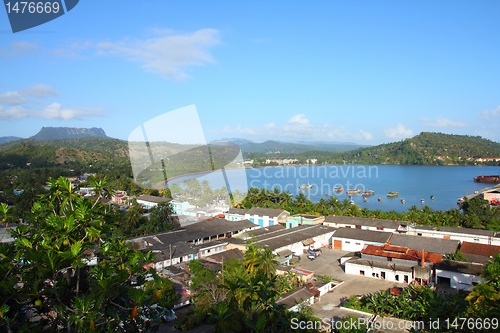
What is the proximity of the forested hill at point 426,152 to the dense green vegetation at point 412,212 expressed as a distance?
57510 millimetres

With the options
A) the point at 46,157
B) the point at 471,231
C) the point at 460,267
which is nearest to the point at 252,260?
the point at 460,267

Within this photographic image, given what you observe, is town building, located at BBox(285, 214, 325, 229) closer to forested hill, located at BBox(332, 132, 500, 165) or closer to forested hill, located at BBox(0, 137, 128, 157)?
forested hill, located at BBox(0, 137, 128, 157)

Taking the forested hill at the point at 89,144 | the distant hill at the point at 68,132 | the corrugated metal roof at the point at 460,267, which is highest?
the distant hill at the point at 68,132

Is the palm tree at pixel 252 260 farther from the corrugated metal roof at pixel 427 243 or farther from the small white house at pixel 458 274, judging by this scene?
the corrugated metal roof at pixel 427 243

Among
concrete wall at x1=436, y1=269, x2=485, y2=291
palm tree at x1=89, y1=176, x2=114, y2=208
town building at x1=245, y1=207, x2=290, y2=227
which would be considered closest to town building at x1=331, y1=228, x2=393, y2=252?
concrete wall at x1=436, y1=269, x2=485, y2=291

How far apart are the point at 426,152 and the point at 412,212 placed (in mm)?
64737

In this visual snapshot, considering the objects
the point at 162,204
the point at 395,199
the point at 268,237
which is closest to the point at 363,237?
the point at 268,237

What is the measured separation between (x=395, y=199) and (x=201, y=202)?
19.7 meters

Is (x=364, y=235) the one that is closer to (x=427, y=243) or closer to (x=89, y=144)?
(x=427, y=243)

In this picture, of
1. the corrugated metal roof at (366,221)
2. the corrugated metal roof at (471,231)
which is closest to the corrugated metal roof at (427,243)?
the corrugated metal roof at (471,231)

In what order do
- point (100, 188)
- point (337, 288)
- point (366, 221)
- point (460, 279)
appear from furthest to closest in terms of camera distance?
point (366, 221) < point (337, 288) < point (460, 279) < point (100, 188)

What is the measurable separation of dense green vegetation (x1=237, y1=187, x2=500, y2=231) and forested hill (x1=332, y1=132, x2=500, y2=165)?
5751 cm

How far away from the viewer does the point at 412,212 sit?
15289mm

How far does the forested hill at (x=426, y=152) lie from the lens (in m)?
67.6
